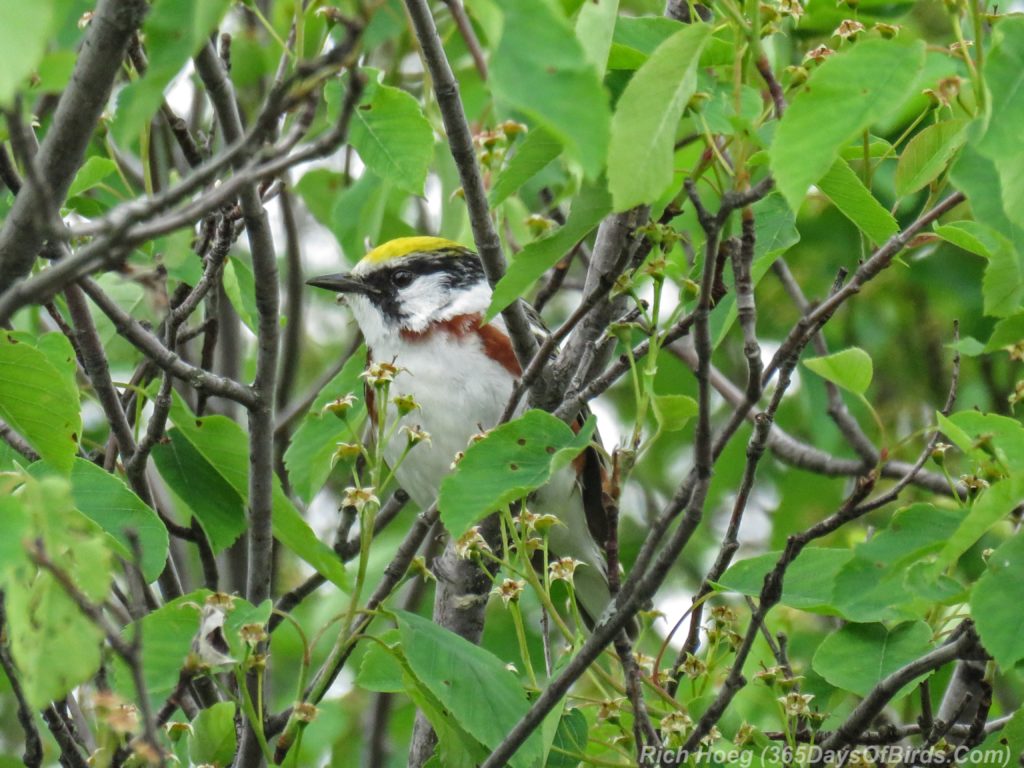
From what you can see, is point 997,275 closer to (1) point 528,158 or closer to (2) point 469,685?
(1) point 528,158

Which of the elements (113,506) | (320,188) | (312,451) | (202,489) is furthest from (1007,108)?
(320,188)

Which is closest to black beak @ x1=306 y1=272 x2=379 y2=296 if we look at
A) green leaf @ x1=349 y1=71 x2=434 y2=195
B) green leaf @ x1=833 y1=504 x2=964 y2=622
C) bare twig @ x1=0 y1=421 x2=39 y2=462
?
bare twig @ x1=0 y1=421 x2=39 y2=462

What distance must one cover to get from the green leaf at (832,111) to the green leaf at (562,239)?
54 cm

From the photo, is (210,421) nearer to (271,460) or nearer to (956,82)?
(271,460)

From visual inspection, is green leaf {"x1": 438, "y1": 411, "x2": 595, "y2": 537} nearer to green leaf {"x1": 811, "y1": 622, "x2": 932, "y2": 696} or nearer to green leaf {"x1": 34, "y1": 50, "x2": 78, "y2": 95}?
green leaf {"x1": 811, "y1": 622, "x2": 932, "y2": 696}

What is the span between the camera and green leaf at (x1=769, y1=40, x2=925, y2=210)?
2.12m

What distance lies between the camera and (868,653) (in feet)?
10.3

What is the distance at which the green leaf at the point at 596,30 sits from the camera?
227 cm

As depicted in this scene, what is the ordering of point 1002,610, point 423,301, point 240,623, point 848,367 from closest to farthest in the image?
point 1002,610 → point 240,623 → point 848,367 → point 423,301

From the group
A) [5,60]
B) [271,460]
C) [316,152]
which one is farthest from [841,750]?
[5,60]

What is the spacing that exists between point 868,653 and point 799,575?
29 cm

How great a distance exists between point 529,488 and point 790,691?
1012 millimetres

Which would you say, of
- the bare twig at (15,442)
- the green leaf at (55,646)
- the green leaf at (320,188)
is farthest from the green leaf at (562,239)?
the green leaf at (320,188)

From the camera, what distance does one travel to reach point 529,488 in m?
2.58
